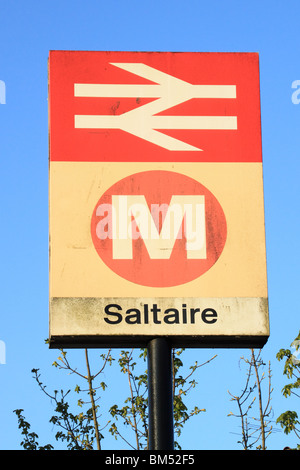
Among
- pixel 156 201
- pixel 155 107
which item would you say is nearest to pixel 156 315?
pixel 156 201

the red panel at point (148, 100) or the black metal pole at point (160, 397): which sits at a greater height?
the red panel at point (148, 100)

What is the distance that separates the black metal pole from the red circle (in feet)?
2.00

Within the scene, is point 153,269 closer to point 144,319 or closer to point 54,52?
point 144,319

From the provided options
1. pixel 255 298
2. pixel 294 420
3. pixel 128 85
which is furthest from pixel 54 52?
pixel 294 420

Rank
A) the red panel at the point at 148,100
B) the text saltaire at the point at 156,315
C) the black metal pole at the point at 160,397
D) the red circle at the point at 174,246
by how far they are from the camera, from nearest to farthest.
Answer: the black metal pole at the point at 160,397, the text saltaire at the point at 156,315, the red circle at the point at 174,246, the red panel at the point at 148,100

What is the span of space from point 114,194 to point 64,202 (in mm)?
469

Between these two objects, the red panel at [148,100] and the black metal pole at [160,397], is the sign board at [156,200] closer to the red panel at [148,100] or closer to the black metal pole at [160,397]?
the red panel at [148,100]

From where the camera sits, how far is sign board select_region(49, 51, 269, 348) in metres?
10.3

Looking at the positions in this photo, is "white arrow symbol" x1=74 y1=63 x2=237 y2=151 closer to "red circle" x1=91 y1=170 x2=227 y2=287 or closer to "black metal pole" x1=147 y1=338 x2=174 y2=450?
"red circle" x1=91 y1=170 x2=227 y2=287

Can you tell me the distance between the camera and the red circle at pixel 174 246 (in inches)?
412

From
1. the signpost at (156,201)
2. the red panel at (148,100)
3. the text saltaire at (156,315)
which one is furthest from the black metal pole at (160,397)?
the red panel at (148,100)

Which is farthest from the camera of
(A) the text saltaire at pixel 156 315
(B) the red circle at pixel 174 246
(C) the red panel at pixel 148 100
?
(C) the red panel at pixel 148 100
